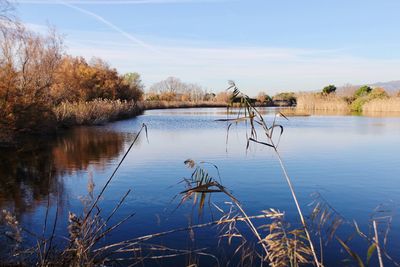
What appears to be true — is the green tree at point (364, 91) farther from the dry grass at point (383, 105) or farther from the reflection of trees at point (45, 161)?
the reflection of trees at point (45, 161)

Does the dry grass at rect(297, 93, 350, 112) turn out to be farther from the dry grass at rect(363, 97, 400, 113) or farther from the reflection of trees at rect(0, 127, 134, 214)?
the reflection of trees at rect(0, 127, 134, 214)

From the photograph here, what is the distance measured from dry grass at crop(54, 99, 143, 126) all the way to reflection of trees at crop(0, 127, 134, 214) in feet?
12.9

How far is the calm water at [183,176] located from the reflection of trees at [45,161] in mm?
27

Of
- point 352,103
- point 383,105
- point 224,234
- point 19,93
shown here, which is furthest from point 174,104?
point 224,234

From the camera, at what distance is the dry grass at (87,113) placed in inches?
893

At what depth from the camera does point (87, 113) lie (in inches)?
1005

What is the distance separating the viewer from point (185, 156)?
12477 mm

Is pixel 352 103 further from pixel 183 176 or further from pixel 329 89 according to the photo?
pixel 183 176

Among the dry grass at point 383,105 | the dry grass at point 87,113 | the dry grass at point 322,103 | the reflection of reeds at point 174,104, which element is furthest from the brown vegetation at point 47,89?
the dry grass at point 383,105

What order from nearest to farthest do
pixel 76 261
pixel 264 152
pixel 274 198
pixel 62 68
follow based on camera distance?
pixel 76 261
pixel 274 198
pixel 264 152
pixel 62 68

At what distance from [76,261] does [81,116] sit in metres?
22.8

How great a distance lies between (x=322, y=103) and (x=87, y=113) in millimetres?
33088

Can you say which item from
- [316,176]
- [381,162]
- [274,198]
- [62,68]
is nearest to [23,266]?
[274,198]

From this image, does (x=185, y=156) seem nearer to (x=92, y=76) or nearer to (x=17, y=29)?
(x=17, y=29)
